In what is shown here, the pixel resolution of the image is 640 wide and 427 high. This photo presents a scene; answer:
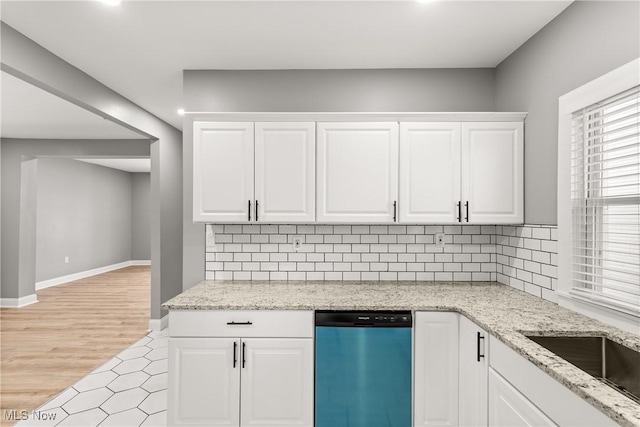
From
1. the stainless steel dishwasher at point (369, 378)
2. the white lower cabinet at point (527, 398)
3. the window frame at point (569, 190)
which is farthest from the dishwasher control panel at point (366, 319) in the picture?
the window frame at point (569, 190)

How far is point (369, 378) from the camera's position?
2.06 metres

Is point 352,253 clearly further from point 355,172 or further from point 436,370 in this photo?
point 436,370

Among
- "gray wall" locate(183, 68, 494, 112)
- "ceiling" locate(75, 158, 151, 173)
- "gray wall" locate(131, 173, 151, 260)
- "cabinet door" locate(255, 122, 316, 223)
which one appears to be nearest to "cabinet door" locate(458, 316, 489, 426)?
"cabinet door" locate(255, 122, 316, 223)

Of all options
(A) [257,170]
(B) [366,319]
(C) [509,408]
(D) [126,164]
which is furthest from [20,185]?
(C) [509,408]

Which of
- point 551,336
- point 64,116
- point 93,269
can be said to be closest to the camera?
point 551,336

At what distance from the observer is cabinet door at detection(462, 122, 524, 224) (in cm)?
245

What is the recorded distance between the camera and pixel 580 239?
6.25 ft

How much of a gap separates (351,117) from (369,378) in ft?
5.72

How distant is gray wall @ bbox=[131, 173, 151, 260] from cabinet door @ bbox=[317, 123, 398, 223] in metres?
8.47

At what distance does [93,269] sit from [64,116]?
5056 millimetres

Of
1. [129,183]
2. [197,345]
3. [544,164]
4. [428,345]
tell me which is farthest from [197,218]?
[129,183]

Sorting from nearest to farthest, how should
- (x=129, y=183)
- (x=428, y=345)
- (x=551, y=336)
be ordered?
(x=551, y=336), (x=428, y=345), (x=129, y=183)

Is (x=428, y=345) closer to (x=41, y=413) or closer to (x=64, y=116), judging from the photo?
(x=41, y=413)

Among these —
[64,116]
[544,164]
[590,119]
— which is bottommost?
[544,164]
